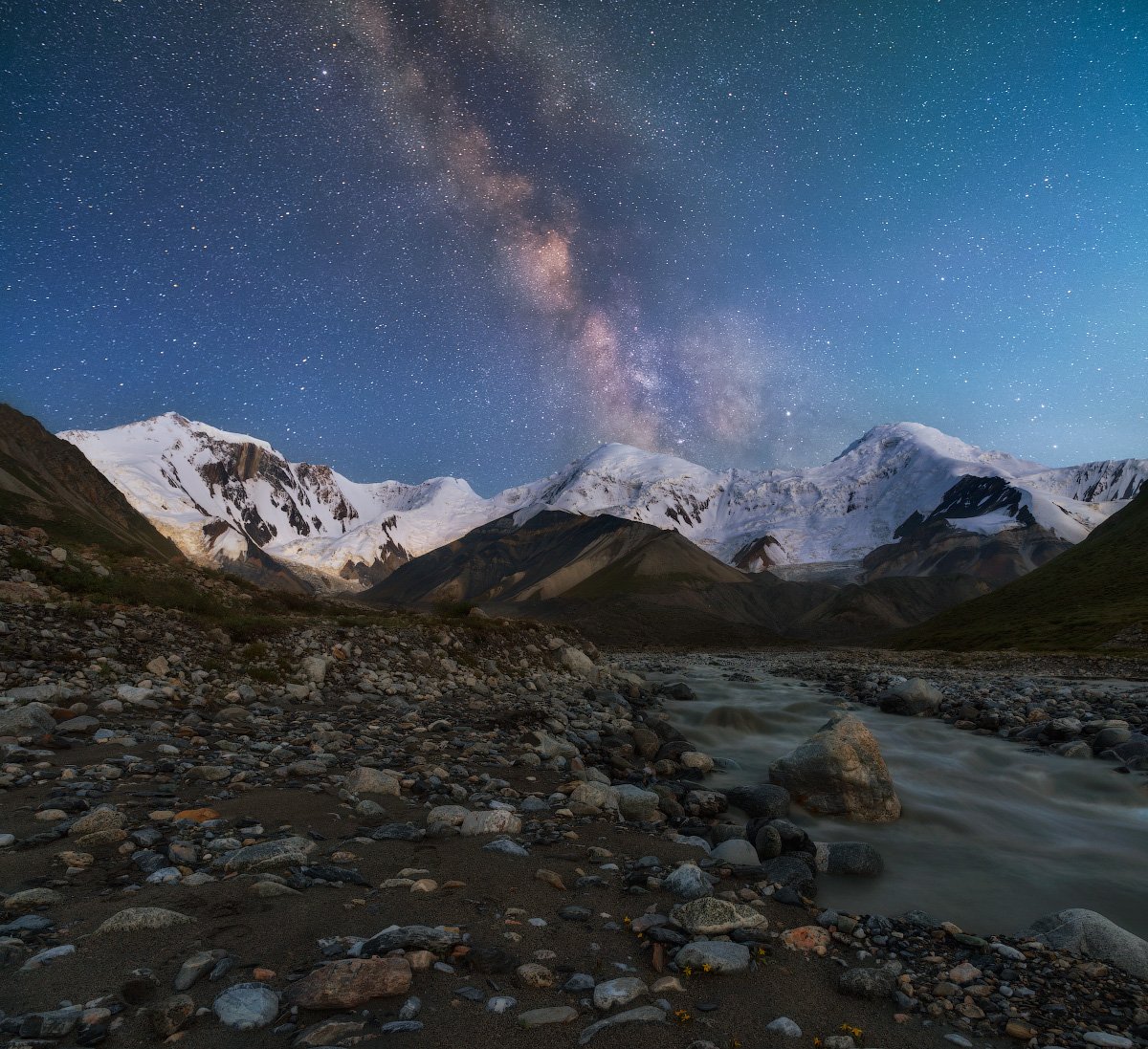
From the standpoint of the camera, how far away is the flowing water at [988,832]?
7.68 m

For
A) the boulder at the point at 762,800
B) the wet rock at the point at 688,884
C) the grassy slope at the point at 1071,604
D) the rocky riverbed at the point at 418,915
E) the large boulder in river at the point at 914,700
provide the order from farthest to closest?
the grassy slope at the point at 1071,604
the large boulder in river at the point at 914,700
the boulder at the point at 762,800
the wet rock at the point at 688,884
the rocky riverbed at the point at 418,915

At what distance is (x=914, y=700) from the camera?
2573 centimetres

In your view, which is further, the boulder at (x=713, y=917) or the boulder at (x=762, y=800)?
the boulder at (x=762, y=800)

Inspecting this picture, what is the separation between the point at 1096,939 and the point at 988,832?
629 centimetres

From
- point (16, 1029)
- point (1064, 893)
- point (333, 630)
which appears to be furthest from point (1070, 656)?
point (16, 1029)

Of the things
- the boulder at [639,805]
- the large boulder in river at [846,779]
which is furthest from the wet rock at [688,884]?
the large boulder in river at [846,779]

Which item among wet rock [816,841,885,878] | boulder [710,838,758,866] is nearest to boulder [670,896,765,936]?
boulder [710,838,758,866]

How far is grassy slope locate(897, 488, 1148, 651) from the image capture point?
6275cm

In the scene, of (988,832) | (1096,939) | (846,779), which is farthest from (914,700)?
(1096,939)

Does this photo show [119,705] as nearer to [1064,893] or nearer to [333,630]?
[333,630]

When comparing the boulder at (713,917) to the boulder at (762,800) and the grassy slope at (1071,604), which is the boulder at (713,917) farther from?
the grassy slope at (1071,604)

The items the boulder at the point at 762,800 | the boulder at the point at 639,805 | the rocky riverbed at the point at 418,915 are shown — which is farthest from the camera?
the boulder at the point at 762,800

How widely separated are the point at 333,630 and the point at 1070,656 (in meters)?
56.4

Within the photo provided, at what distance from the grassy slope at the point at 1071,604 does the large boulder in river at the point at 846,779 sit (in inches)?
2270
